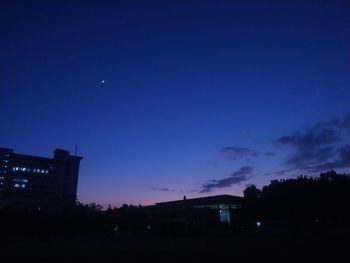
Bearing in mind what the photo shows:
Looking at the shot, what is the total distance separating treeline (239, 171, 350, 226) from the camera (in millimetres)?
61094

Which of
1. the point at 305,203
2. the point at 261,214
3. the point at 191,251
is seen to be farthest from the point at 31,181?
the point at 191,251

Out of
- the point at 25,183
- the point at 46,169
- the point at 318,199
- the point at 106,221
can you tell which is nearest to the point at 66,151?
the point at 46,169

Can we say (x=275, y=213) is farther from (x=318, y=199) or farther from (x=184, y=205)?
(x=184, y=205)

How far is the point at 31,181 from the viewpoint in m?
163

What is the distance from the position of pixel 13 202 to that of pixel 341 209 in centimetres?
14922

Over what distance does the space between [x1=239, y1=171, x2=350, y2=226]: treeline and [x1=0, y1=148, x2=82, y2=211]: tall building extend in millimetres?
104655

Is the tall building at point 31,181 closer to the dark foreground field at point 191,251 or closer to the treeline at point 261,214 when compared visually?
the treeline at point 261,214

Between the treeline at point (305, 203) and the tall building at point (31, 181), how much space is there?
343 feet

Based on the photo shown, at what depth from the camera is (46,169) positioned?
170 m

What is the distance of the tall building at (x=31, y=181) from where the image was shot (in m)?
156

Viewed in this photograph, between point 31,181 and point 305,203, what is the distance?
142m

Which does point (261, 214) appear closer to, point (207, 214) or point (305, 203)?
point (305, 203)

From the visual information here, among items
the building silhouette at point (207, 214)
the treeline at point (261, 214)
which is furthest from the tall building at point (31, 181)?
the treeline at point (261, 214)

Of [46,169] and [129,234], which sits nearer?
[129,234]
